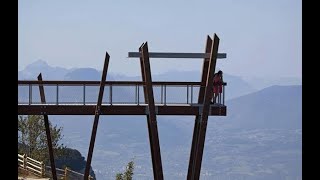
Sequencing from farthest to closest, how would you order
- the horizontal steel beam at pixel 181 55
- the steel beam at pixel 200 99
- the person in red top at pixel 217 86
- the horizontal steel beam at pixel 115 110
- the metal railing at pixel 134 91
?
the metal railing at pixel 134 91 → the person in red top at pixel 217 86 → the horizontal steel beam at pixel 115 110 → the steel beam at pixel 200 99 → the horizontal steel beam at pixel 181 55

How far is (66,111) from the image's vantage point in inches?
784

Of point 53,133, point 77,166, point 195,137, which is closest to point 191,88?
point 195,137

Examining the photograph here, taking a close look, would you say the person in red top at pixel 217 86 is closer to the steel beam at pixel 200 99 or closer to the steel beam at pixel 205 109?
the steel beam at pixel 200 99

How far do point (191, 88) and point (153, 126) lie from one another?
3.68m

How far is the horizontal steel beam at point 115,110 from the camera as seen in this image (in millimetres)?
19250

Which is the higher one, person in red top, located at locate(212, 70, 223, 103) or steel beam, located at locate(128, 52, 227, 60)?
steel beam, located at locate(128, 52, 227, 60)

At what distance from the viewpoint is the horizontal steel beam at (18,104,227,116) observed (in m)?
19.2

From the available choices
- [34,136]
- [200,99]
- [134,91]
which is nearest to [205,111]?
[200,99]

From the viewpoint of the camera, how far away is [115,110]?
1967 centimetres

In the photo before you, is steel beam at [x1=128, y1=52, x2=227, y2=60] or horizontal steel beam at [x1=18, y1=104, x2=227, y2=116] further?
horizontal steel beam at [x1=18, y1=104, x2=227, y2=116]

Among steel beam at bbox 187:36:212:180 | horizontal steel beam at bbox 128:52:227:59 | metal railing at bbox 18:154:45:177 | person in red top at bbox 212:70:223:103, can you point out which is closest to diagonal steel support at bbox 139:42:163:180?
horizontal steel beam at bbox 128:52:227:59

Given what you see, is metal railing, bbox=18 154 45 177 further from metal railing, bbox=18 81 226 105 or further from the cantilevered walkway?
metal railing, bbox=18 81 226 105

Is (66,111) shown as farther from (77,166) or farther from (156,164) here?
(77,166)

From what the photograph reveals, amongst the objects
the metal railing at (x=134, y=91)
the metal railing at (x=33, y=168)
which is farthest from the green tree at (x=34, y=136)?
the metal railing at (x=134, y=91)
